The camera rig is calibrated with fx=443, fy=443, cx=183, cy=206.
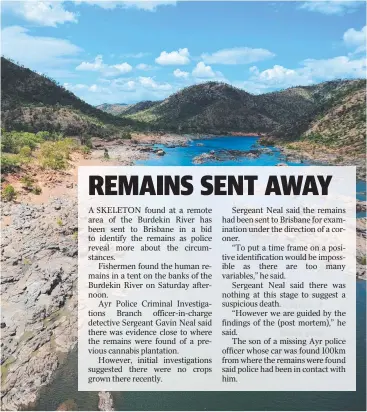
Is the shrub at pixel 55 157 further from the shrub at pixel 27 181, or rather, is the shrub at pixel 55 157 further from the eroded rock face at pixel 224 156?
the eroded rock face at pixel 224 156

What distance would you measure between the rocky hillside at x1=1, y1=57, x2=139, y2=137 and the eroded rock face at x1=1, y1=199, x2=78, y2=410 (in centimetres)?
3470

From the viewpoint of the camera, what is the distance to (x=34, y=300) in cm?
1358

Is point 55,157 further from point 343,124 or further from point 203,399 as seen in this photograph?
point 343,124

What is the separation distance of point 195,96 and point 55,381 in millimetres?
103261

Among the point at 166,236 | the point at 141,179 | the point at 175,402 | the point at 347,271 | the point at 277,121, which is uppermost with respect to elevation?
the point at 277,121

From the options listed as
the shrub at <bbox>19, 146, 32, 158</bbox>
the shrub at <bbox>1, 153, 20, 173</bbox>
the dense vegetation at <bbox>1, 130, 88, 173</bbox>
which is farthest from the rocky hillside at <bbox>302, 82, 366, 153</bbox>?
the shrub at <bbox>1, 153, 20, 173</bbox>

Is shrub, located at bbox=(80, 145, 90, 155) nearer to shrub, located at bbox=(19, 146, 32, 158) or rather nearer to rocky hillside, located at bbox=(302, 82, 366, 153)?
shrub, located at bbox=(19, 146, 32, 158)

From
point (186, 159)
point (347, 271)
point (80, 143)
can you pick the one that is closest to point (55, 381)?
point (347, 271)

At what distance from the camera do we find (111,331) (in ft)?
30.0

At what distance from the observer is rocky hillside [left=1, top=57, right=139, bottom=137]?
53750mm

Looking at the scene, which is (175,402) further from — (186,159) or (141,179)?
(186,159)

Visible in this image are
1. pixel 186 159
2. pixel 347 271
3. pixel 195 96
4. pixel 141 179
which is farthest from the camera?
pixel 195 96

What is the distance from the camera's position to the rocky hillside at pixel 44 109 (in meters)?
53.8

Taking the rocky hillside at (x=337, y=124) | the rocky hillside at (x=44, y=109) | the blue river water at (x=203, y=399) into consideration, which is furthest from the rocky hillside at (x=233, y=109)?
the blue river water at (x=203, y=399)
